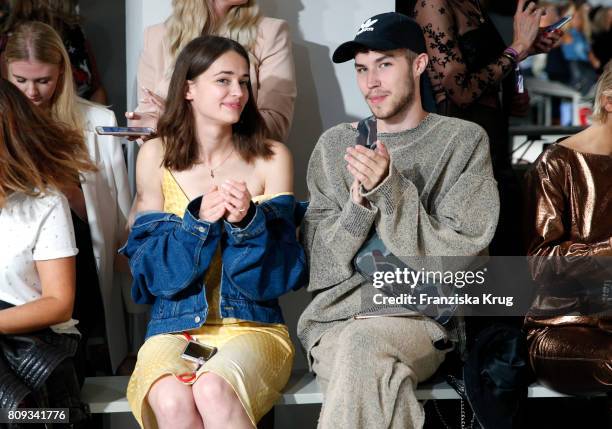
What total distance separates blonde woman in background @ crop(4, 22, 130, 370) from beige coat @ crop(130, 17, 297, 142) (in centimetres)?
20

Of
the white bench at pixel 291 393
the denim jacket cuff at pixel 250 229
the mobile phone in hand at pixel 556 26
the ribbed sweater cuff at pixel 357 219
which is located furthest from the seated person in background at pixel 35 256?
the mobile phone in hand at pixel 556 26

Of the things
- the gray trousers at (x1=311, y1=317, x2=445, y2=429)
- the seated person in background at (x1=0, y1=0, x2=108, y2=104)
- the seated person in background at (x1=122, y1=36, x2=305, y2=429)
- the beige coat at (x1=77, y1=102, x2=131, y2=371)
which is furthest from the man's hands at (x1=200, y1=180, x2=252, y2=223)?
the seated person in background at (x1=0, y1=0, x2=108, y2=104)

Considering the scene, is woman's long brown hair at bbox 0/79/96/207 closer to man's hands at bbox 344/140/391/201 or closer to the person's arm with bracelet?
man's hands at bbox 344/140/391/201

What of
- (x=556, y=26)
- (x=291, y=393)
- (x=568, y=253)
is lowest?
(x=291, y=393)

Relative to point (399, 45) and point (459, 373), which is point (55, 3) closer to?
point (399, 45)

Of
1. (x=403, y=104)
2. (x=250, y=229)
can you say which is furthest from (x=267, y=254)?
(x=403, y=104)

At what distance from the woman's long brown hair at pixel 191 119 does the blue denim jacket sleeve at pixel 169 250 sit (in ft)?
0.75

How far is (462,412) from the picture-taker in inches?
107

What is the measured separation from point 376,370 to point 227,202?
59cm

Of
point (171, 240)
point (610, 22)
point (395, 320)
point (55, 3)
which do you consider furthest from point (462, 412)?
point (610, 22)

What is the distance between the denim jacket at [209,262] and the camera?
2621 millimetres

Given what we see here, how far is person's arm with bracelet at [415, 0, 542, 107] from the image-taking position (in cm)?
324

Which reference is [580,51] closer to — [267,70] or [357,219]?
[267,70]

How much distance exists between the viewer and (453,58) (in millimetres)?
3244
